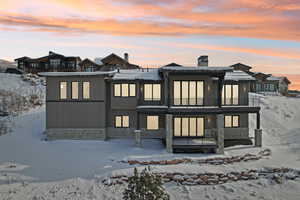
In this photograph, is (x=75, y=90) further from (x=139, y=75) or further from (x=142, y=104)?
(x=142, y=104)

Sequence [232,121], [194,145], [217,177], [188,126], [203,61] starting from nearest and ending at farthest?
[217,177] → [194,145] → [188,126] → [232,121] → [203,61]

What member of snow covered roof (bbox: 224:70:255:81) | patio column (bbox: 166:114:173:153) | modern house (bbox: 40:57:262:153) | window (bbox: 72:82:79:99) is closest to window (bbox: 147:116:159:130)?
modern house (bbox: 40:57:262:153)

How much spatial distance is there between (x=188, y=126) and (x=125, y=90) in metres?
7.02

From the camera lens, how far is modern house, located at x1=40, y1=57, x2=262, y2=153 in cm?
2262

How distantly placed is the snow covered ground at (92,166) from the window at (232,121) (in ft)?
8.57

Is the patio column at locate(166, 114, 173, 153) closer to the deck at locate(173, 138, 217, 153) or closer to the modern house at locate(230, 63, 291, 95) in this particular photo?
the deck at locate(173, 138, 217, 153)

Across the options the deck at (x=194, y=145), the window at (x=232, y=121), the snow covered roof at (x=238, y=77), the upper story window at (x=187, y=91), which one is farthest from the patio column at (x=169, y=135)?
the snow covered roof at (x=238, y=77)

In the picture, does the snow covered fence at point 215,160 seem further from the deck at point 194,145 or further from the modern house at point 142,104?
the modern house at point 142,104

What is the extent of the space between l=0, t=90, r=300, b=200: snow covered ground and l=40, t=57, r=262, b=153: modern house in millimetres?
1472

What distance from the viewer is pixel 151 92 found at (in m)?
23.7

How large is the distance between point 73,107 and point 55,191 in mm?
10853

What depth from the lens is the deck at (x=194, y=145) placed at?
2047 centimetres

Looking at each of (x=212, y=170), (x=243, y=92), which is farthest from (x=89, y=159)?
(x=243, y=92)

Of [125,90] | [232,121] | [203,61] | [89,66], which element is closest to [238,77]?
[203,61]
